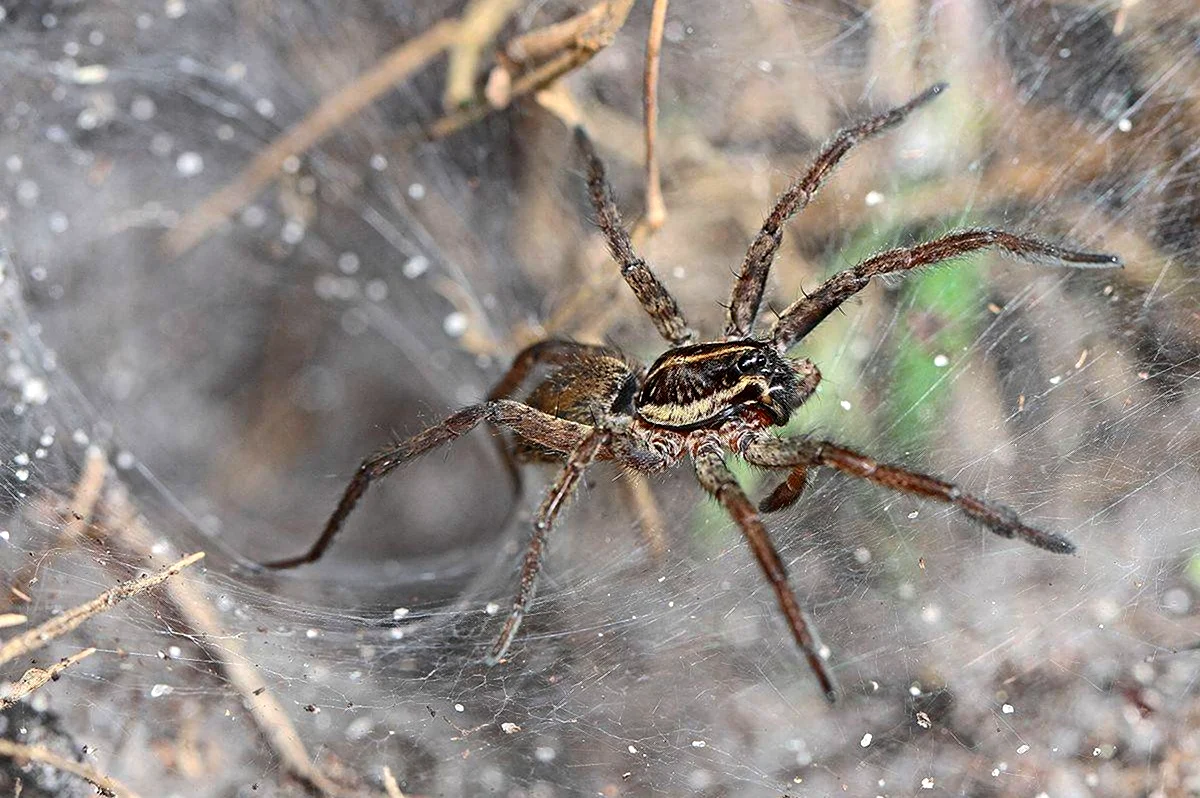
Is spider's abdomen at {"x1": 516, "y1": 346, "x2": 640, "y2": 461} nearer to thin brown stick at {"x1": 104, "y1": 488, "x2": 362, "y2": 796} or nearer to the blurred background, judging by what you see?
the blurred background

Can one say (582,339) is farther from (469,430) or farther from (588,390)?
(469,430)

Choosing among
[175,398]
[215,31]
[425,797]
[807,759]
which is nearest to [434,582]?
[425,797]

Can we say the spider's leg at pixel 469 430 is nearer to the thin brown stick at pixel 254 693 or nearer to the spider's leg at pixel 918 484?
the thin brown stick at pixel 254 693

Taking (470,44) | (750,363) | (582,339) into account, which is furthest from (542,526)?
(470,44)

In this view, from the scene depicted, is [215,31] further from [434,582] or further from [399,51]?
[434,582]

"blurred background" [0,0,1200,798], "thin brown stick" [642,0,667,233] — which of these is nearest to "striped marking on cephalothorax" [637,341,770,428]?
Answer: "blurred background" [0,0,1200,798]

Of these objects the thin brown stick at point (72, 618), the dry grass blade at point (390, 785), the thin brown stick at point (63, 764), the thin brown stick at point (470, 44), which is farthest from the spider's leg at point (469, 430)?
the thin brown stick at point (470, 44)
